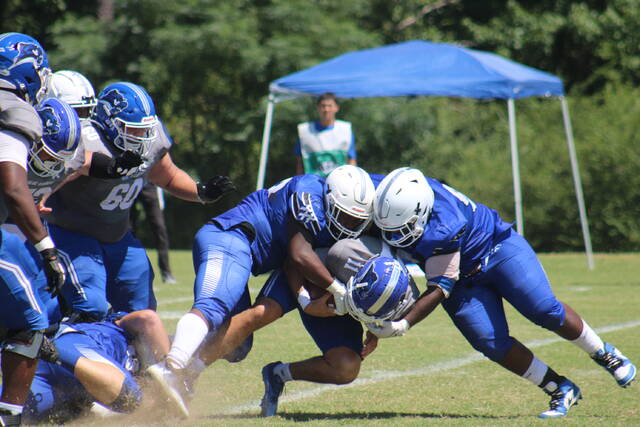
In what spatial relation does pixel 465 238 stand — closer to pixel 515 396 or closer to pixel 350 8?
pixel 515 396

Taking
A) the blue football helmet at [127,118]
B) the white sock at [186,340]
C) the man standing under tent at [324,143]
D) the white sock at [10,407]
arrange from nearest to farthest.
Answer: the white sock at [10,407]
the white sock at [186,340]
the blue football helmet at [127,118]
the man standing under tent at [324,143]

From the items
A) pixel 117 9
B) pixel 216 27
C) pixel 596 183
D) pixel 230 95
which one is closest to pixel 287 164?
pixel 230 95

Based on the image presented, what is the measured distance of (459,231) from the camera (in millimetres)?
4711

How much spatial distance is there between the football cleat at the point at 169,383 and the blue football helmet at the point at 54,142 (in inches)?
41.5

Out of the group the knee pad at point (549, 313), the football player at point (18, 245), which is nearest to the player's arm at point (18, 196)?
the football player at point (18, 245)

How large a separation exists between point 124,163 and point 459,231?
6.19 feet

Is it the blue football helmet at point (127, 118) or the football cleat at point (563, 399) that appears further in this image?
the blue football helmet at point (127, 118)

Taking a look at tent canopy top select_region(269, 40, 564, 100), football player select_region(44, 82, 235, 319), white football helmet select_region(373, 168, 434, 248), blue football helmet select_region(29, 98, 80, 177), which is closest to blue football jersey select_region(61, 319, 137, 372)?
football player select_region(44, 82, 235, 319)

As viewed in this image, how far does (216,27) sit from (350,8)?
3.35 metres

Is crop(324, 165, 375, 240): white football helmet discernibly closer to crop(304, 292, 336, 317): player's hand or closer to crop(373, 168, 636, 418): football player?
crop(373, 168, 636, 418): football player

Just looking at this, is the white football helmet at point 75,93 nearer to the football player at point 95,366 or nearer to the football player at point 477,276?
the football player at point 95,366

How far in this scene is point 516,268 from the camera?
4.91 metres

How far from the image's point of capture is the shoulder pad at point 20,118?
13.0 ft

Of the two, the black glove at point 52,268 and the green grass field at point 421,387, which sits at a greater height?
the black glove at point 52,268
